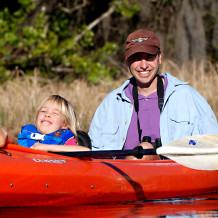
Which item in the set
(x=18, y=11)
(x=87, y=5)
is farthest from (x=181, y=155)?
(x=87, y=5)

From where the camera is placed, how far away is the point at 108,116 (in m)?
5.91

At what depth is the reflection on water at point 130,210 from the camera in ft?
13.9

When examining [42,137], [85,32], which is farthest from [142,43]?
[85,32]

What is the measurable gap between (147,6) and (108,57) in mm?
1597

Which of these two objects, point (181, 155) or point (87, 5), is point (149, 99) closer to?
point (181, 155)

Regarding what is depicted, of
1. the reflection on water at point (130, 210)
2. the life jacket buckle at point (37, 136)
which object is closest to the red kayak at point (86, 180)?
the reflection on water at point (130, 210)

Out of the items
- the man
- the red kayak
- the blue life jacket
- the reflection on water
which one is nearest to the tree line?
the man

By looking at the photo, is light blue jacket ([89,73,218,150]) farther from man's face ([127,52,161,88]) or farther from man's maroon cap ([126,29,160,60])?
man's maroon cap ([126,29,160,60])

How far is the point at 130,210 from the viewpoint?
4.55 m

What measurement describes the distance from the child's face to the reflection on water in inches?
36.1

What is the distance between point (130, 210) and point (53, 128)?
115 centimetres

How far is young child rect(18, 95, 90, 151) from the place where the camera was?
16.9ft

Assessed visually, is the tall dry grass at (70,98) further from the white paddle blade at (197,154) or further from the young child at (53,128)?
the white paddle blade at (197,154)

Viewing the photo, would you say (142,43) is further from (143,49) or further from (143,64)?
(143,64)
